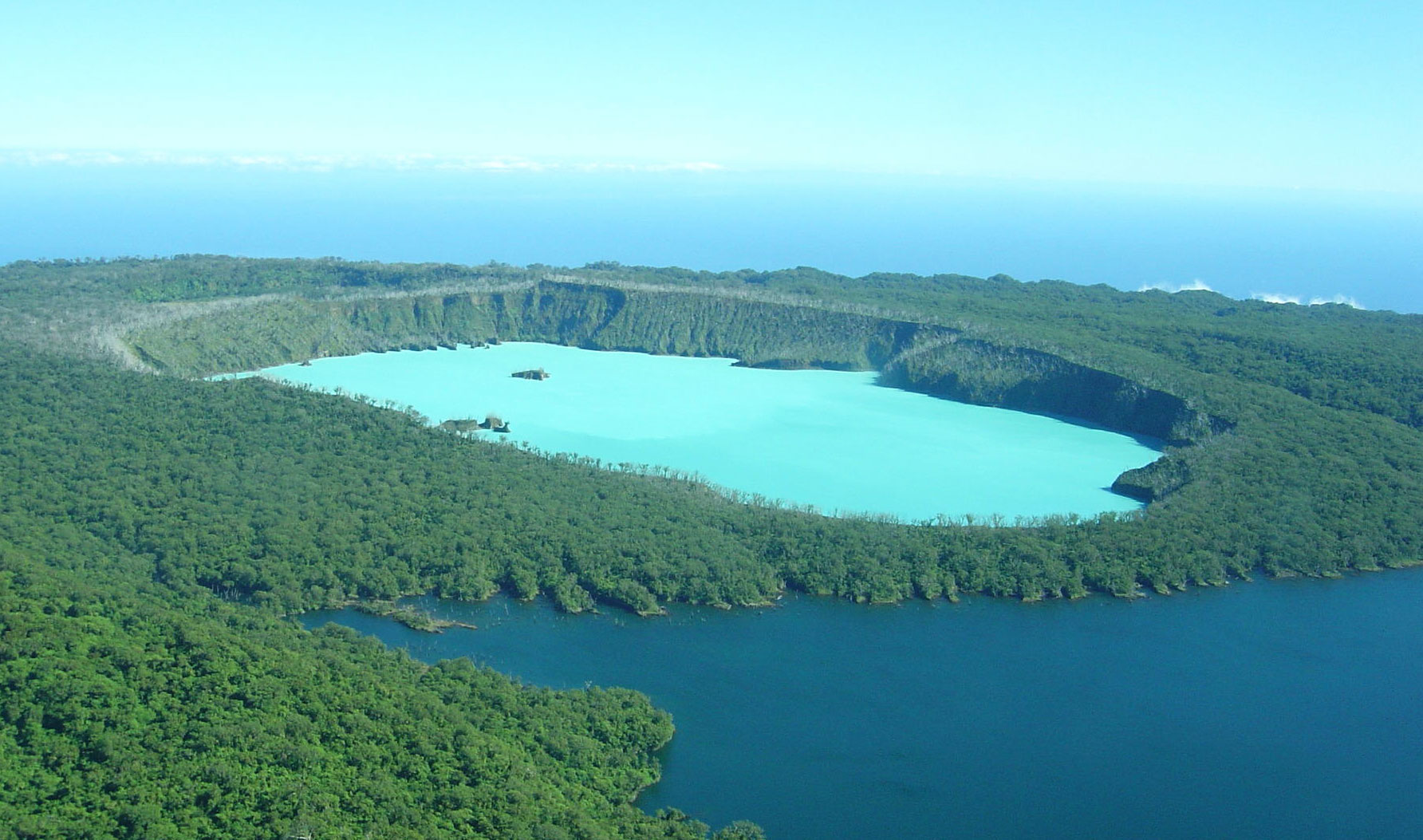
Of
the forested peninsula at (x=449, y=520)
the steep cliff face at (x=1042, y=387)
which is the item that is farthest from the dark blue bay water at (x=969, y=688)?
the steep cliff face at (x=1042, y=387)

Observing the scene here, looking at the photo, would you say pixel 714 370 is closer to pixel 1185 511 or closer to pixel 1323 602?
pixel 1185 511

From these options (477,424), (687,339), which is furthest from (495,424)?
(687,339)

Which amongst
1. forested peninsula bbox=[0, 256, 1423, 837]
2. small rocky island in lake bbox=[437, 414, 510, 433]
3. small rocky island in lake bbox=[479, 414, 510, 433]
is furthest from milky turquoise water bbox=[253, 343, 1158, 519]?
forested peninsula bbox=[0, 256, 1423, 837]

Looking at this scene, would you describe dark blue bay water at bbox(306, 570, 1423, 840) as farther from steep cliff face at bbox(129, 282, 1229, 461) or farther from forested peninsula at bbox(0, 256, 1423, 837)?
steep cliff face at bbox(129, 282, 1229, 461)

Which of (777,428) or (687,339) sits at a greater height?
(687,339)

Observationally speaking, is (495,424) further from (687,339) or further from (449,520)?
(687,339)

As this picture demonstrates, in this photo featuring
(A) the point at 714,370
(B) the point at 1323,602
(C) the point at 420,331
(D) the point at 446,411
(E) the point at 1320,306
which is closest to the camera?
(B) the point at 1323,602

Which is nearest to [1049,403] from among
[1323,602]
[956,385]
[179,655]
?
[956,385]
